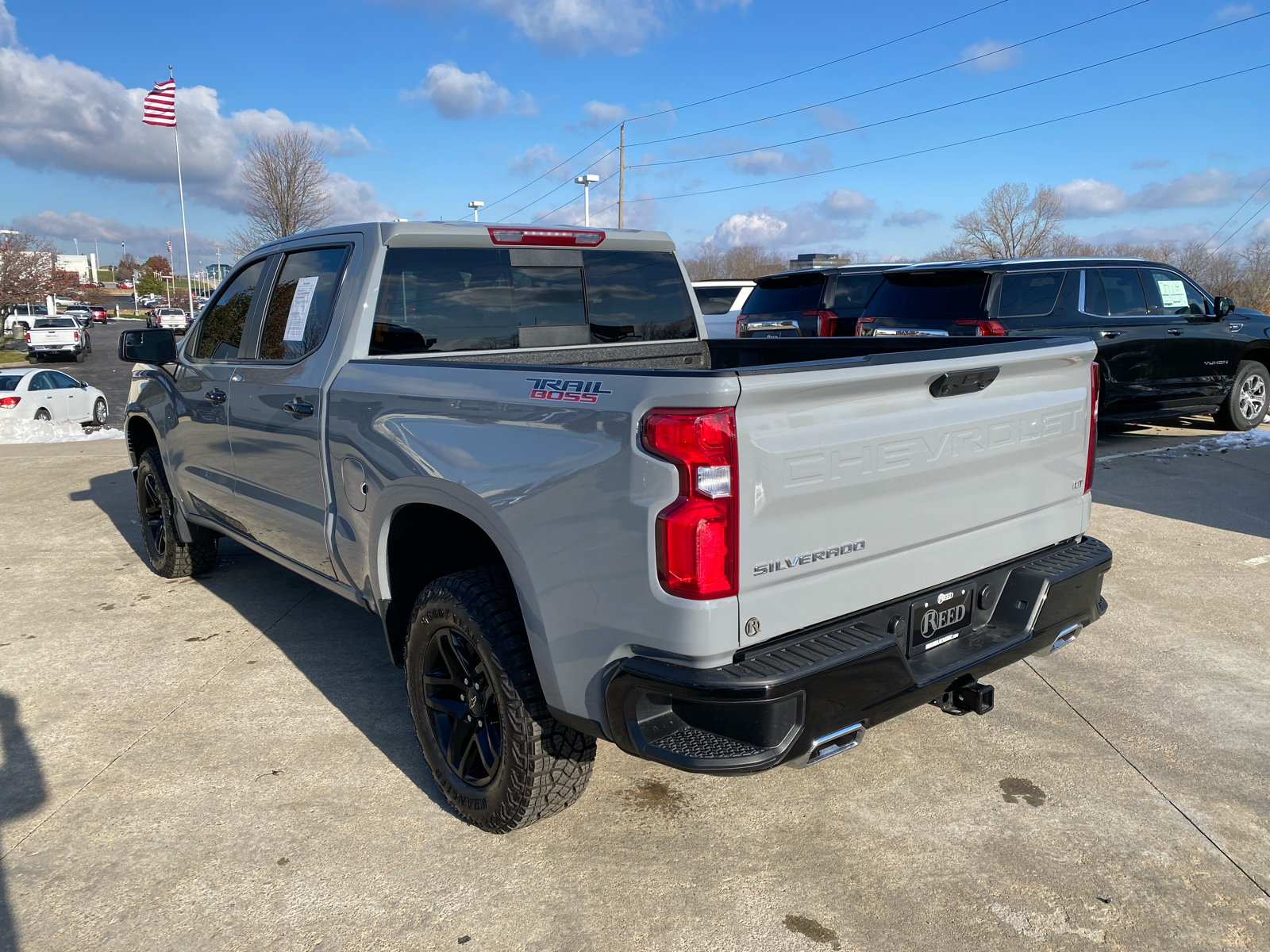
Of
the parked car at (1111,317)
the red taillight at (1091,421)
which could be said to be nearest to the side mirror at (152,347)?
the red taillight at (1091,421)

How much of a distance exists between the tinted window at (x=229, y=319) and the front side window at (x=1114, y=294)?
7.92 m

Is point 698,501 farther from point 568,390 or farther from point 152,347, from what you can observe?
point 152,347

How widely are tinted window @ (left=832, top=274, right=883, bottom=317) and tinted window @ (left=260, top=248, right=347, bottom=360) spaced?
8090mm

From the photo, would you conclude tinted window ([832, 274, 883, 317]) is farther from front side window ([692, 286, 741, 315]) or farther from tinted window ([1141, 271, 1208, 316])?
front side window ([692, 286, 741, 315])

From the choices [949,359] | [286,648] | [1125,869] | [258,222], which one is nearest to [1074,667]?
[1125,869]

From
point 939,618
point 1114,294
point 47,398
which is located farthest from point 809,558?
point 47,398

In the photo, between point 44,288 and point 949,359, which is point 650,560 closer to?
point 949,359

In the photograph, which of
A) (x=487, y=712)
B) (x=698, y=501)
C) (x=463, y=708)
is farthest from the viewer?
(x=463, y=708)

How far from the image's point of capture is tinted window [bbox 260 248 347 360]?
377 cm

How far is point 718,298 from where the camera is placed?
617 inches

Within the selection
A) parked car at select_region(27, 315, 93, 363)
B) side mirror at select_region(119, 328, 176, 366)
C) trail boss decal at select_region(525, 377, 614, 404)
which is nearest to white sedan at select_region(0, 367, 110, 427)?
side mirror at select_region(119, 328, 176, 366)

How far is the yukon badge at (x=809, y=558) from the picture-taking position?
7.60ft

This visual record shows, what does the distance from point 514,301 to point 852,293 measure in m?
8.07

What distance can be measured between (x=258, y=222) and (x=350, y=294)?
5007 centimetres
